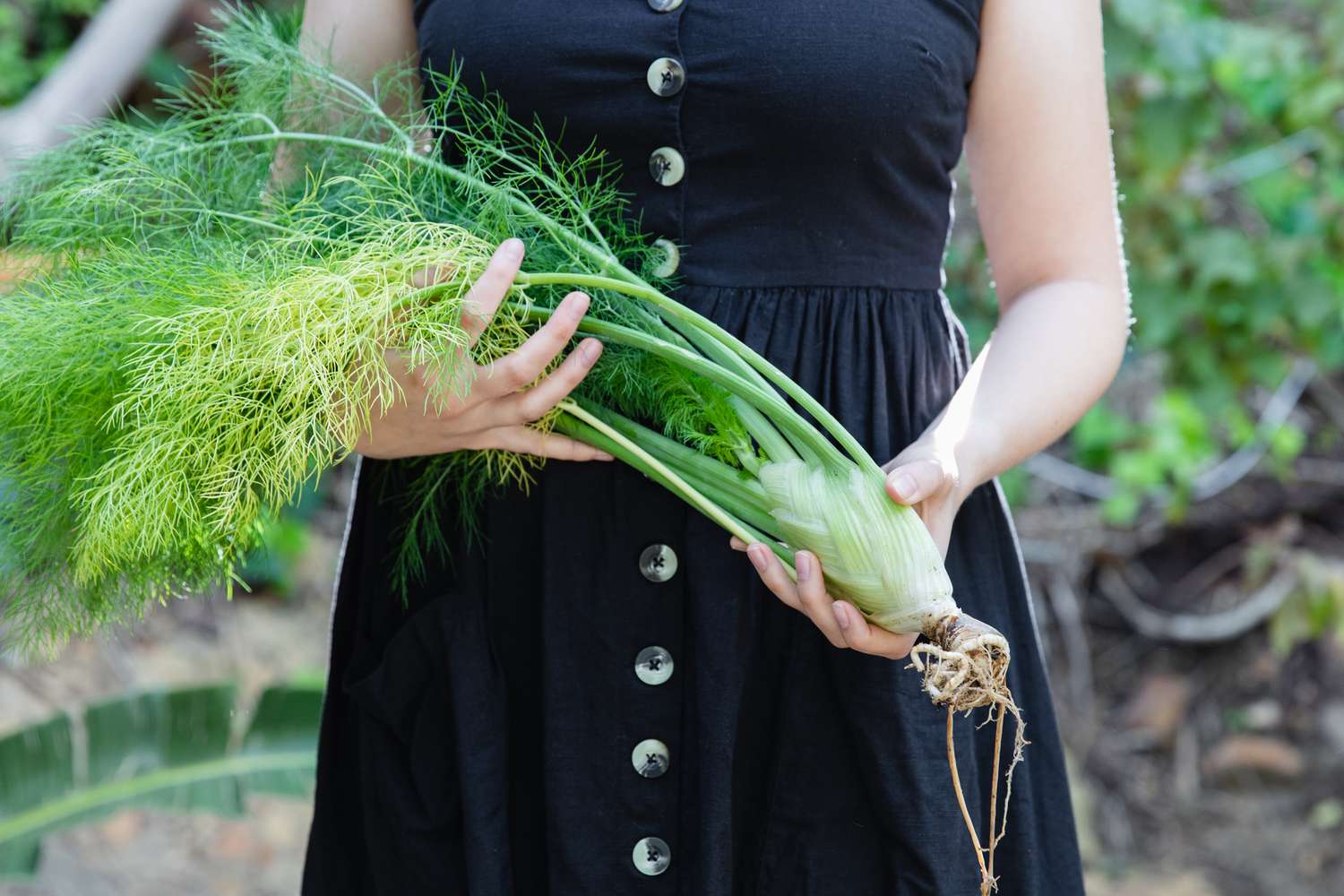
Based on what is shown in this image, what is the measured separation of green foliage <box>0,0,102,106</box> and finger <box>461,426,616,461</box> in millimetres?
1923

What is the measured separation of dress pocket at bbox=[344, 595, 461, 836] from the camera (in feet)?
2.97

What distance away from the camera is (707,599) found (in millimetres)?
874

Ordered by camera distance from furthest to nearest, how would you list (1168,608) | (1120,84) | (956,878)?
(1168,608) < (1120,84) < (956,878)

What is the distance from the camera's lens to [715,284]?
2.98ft

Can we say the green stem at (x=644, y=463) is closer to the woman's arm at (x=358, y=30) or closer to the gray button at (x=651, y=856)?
the gray button at (x=651, y=856)

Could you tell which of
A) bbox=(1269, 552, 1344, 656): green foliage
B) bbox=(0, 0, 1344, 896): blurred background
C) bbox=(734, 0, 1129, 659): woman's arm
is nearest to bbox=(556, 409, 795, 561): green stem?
bbox=(734, 0, 1129, 659): woman's arm

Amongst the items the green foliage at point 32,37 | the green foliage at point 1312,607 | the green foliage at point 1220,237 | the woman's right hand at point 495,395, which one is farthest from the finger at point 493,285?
the green foliage at point 1312,607

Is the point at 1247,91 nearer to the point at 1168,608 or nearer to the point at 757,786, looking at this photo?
the point at 1168,608

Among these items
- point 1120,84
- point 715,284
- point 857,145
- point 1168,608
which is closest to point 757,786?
point 715,284

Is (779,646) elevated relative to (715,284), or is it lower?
lower

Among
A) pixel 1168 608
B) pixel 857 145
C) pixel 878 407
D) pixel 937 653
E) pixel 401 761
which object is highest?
pixel 857 145

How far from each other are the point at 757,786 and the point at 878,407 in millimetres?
295

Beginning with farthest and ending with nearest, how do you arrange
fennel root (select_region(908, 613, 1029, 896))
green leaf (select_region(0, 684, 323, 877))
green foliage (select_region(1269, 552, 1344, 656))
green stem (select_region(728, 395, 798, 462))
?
green foliage (select_region(1269, 552, 1344, 656)) < green leaf (select_region(0, 684, 323, 877)) < green stem (select_region(728, 395, 798, 462)) < fennel root (select_region(908, 613, 1029, 896))

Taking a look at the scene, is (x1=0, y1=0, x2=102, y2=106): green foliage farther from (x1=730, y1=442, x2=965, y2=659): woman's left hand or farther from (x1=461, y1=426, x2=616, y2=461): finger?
(x1=730, y1=442, x2=965, y2=659): woman's left hand
